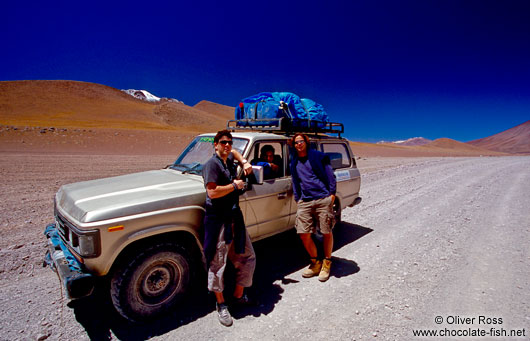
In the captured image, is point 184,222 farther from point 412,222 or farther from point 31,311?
point 412,222

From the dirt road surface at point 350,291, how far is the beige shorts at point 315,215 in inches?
28.7

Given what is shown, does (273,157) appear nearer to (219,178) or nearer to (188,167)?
(188,167)

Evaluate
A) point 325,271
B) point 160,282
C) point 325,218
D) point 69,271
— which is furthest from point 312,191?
point 69,271

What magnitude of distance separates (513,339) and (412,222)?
3815 millimetres

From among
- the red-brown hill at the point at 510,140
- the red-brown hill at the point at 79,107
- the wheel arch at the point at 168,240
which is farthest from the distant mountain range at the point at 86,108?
the red-brown hill at the point at 510,140

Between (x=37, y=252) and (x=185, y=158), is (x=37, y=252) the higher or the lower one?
the lower one

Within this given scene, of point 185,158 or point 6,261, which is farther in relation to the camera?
point 185,158

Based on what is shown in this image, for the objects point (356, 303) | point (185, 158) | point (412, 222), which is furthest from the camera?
point (412, 222)

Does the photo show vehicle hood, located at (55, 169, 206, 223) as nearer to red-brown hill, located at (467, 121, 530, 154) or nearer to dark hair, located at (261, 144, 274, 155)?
dark hair, located at (261, 144, 274, 155)

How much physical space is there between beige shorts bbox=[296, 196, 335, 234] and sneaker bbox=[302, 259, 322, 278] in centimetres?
51

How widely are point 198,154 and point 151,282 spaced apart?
199 centimetres

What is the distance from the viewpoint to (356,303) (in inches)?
→ 129

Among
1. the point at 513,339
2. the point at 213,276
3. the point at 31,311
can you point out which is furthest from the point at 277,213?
the point at 31,311

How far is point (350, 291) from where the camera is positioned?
356 cm
